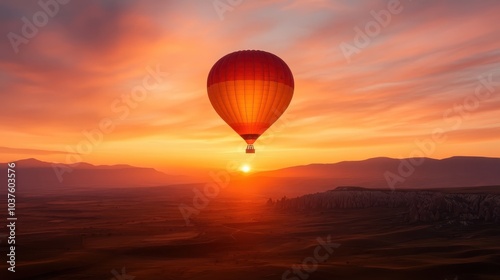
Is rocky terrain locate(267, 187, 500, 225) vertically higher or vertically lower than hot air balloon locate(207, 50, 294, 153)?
lower

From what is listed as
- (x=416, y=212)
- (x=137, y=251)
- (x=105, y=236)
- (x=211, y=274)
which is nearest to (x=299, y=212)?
(x=416, y=212)

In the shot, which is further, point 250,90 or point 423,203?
point 423,203

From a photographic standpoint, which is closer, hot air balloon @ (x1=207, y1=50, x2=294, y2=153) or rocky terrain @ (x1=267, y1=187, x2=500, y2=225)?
hot air balloon @ (x1=207, y1=50, x2=294, y2=153)

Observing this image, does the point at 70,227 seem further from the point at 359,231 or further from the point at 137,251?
the point at 359,231

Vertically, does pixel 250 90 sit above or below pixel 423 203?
above
